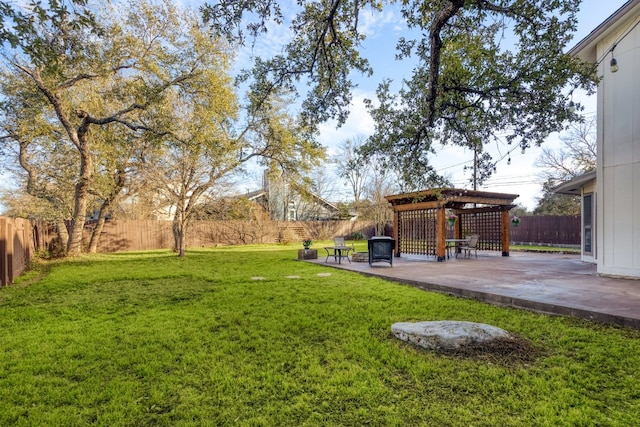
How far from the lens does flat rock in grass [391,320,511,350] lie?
3.19 m

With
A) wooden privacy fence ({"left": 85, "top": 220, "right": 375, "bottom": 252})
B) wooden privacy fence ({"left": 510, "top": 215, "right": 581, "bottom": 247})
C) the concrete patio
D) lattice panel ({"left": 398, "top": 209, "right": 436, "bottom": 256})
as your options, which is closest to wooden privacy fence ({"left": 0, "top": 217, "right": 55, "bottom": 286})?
wooden privacy fence ({"left": 85, "top": 220, "right": 375, "bottom": 252})

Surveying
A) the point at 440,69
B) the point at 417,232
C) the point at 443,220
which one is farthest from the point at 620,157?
the point at 417,232

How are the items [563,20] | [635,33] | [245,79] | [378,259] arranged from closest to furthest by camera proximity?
[563,20] → [245,79] → [635,33] → [378,259]

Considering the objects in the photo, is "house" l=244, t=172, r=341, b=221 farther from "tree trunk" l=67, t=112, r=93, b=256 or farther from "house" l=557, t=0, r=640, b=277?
"house" l=557, t=0, r=640, b=277

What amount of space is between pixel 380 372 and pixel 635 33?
27.0 ft

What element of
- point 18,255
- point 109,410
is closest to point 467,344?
point 109,410

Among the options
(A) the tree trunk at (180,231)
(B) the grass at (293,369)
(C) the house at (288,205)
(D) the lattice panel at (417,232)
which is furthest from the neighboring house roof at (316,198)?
(B) the grass at (293,369)

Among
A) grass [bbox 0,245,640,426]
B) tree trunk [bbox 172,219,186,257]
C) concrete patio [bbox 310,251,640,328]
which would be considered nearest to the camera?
grass [bbox 0,245,640,426]

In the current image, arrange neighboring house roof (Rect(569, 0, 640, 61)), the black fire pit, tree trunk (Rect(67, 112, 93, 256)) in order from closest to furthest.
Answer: neighboring house roof (Rect(569, 0, 640, 61)) < the black fire pit < tree trunk (Rect(67, 112, 93, 256))

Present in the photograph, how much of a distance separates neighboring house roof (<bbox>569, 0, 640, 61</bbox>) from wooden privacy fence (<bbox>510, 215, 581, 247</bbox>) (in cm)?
1211

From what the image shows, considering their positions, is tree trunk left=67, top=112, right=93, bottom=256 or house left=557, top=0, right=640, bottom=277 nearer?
house left=557, top=0, right=640, bottom=277

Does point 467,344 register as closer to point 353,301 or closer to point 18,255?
point 353,301

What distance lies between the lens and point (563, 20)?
468cm

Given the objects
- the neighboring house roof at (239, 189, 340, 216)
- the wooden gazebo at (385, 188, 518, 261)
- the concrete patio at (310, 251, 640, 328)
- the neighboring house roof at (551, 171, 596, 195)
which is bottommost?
the concrete patio at (310, 251, 640, 328)
